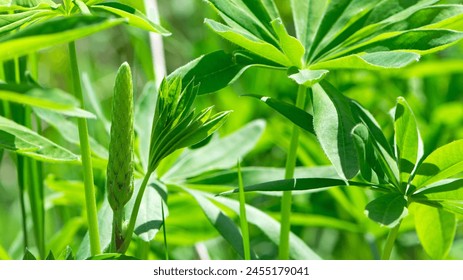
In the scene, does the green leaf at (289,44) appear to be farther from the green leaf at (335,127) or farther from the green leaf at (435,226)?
the green leaf at (435,226)

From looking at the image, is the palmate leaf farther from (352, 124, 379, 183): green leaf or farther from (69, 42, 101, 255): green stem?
(69, 42, 101, 255): green stem

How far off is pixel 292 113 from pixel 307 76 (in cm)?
5

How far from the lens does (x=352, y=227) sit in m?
1.50

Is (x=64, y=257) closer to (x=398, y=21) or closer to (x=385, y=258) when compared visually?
(x=385, y=258)

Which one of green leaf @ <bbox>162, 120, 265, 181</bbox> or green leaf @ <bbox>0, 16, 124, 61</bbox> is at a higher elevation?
green leaf @ <bbox>0, 16, 124, 61</bbox>

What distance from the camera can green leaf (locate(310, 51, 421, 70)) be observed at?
0.71 meters

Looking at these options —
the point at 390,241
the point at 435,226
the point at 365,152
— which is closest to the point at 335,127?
the point at 365,152

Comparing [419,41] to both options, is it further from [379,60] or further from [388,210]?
[388,210]

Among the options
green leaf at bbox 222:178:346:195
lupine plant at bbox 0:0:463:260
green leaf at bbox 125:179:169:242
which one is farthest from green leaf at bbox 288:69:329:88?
green leaf at bbox 125:179:169:242

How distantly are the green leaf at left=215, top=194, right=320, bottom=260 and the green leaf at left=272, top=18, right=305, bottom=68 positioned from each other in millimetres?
279
